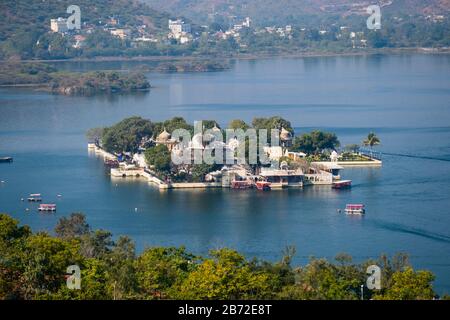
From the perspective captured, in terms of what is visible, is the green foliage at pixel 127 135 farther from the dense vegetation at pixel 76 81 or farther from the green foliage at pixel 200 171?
the dense vegetation at pixel 76 81

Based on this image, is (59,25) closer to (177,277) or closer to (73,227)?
(73,227)

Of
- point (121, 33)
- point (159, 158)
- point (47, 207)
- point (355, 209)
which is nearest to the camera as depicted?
point (355, 209)

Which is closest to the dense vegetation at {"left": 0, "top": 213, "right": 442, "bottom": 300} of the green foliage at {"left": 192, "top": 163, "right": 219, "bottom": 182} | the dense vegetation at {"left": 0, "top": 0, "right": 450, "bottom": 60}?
the green foliage at {"left": 192, "top": 163, "right": 219, "bottom": 182}

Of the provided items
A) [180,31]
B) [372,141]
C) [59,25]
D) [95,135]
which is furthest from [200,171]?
[180,31]

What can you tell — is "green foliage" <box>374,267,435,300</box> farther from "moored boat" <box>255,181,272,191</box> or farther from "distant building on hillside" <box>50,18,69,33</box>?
"distant building on hillside" <box>50,18,69,33</box>

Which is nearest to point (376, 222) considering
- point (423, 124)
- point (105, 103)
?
point (423, 124)

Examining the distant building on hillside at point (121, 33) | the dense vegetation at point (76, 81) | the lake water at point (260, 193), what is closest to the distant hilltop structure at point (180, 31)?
the distant building on hillside at point (121, 33)

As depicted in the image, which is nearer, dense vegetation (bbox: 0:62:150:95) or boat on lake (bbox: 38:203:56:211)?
boat on lake (bbox: 38:203:56:211)
